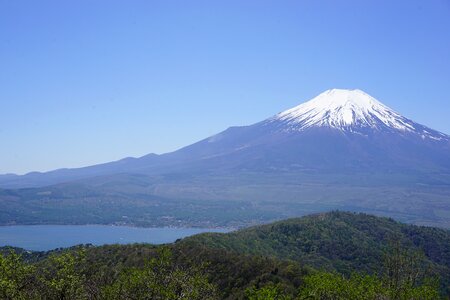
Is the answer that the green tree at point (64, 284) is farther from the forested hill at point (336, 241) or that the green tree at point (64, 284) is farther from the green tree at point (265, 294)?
the forested hill at point (336, 241)

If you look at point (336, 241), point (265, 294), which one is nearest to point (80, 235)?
point (336, 241)

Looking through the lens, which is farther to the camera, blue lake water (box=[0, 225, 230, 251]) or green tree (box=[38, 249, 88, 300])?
blue lake water (box=[0, 225, 230, 251])

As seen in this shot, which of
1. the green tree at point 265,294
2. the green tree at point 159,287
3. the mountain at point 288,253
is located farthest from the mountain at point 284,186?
the green tree at point 159,287

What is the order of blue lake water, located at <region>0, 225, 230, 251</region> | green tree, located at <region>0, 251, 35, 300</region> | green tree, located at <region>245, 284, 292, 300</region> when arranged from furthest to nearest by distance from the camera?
blue lake water, located at <region>0, 225, 230, 251</region> < green tree, located at <region>245, 284, 292, 300</region> < green tree, located at <region>0, 251, 35, 300</region>

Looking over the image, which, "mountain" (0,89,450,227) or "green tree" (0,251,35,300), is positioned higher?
"green tree" (0,251,35,300)

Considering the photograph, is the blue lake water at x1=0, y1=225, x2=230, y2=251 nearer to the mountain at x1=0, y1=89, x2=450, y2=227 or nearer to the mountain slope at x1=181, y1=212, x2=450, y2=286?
the mountain at x1=0, y1=89, x2=450, y2=227

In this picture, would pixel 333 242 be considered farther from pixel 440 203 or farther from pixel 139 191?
pixel 139 191

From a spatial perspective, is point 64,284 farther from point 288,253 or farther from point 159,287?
point 288,253

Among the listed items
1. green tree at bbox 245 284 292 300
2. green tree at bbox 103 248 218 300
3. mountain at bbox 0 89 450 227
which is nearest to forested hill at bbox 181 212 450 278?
green tree at bbox 245 284 292 300
